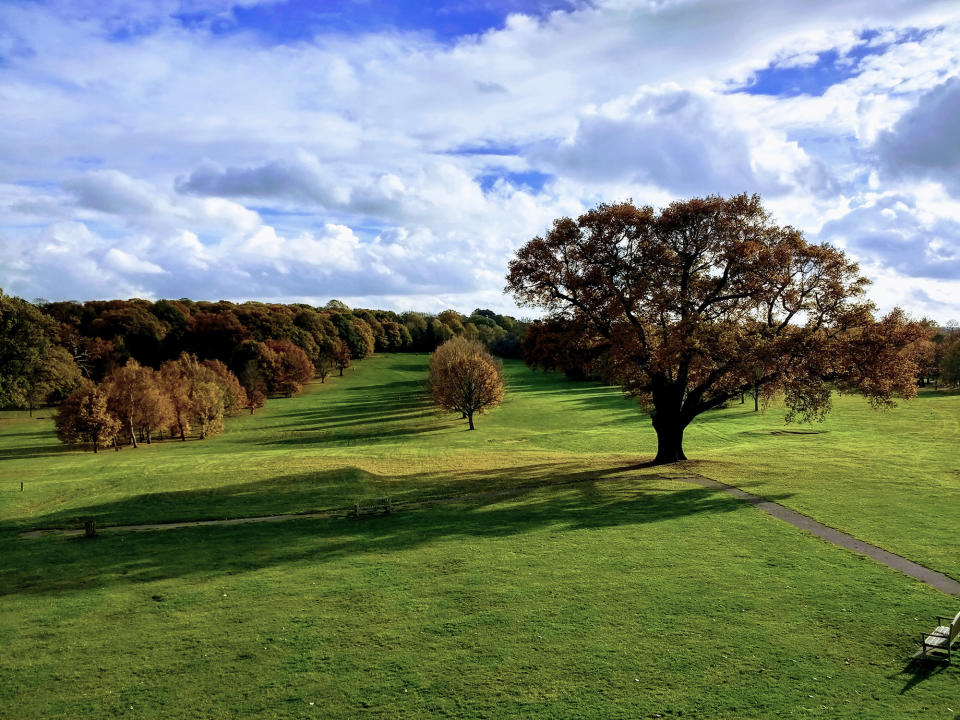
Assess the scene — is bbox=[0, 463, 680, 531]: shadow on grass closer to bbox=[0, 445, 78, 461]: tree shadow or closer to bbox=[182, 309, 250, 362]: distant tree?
bbox=[0, 445, 78, 461]: tree shadow

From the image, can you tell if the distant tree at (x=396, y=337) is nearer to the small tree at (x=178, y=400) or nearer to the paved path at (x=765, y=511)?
the small tree at (x=178, y=400)

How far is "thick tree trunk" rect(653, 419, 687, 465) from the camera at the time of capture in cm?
3956

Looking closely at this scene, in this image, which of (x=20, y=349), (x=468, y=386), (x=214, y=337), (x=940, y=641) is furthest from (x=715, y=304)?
(x=214, y=337)

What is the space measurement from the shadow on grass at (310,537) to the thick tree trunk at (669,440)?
27.5ft

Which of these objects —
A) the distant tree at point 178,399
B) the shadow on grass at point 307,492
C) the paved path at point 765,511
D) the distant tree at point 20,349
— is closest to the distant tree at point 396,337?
the distant tree at point 178,399

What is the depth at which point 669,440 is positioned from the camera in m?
40.0

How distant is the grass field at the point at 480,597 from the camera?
40.9 feet

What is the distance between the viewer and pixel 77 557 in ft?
75.9

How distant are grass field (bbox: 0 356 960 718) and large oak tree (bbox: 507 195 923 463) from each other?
594cm

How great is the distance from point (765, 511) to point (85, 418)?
2476 inches

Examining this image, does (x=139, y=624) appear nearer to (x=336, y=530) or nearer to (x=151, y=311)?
(x=336, y=530)

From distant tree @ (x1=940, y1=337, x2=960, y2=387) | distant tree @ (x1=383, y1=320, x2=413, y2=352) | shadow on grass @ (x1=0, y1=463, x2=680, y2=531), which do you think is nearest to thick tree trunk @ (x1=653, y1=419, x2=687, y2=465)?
shadow on grass @ (x1=0, y1=463, x2=680, y2=531)

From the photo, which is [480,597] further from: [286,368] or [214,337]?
[214,337]

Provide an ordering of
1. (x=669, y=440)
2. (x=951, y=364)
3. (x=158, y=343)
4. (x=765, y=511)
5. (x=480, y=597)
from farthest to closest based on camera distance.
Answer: (x=158, y=343) → (x=951, y=364) → (x=669, y=440) → (x=765, y=511) → (x=480, y=597)
